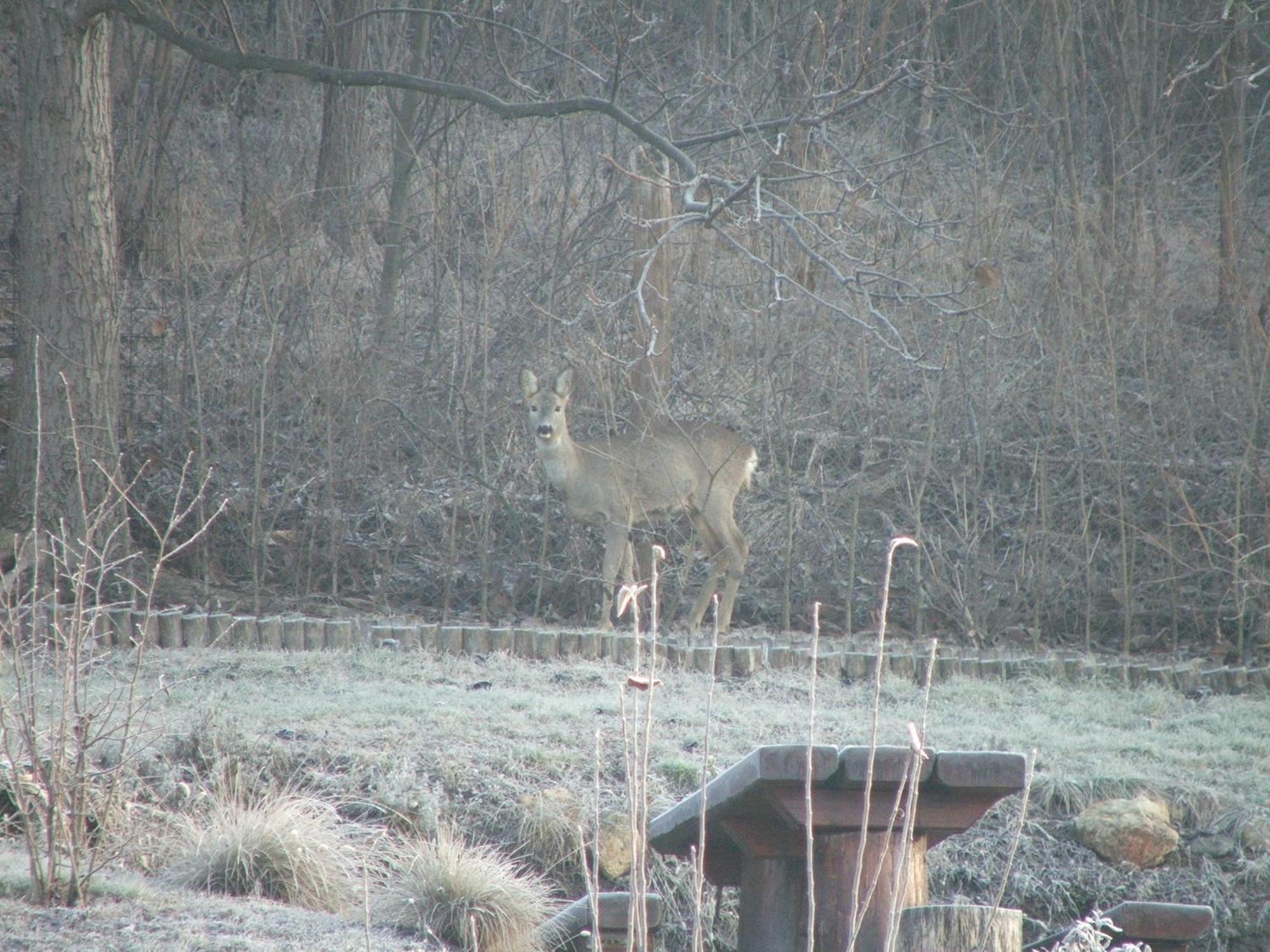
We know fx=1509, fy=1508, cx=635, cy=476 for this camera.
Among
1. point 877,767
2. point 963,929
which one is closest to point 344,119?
point 877,767

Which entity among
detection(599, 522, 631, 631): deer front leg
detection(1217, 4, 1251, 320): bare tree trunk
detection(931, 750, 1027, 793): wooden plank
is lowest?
detection(931, 750, 1027, 793): wooden plank

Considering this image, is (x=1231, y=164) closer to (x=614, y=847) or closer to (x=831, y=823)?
(x=614, y=847)

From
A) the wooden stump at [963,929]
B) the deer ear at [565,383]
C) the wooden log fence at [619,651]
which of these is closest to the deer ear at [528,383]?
the deer ear at [565,383]

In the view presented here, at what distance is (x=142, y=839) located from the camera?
4.71 meters

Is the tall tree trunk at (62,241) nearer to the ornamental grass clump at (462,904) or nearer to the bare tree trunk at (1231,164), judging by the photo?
the ornamental grass clump at (462,904)

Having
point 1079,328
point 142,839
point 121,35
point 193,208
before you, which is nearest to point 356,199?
point 193,208

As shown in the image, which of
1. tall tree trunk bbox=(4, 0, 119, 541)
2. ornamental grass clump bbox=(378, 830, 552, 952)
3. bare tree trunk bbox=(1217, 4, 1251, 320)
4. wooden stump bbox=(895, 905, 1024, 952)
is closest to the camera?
wooden stump bbox=(895, 905, 1024, 952)

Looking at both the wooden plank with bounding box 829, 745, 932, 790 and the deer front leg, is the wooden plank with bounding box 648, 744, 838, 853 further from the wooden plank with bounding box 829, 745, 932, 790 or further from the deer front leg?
the deer front leg

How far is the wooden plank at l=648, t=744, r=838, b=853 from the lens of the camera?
119 inches

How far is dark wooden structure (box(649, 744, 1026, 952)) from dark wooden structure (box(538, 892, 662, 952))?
260 mm

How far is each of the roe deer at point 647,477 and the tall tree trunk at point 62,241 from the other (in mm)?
2800

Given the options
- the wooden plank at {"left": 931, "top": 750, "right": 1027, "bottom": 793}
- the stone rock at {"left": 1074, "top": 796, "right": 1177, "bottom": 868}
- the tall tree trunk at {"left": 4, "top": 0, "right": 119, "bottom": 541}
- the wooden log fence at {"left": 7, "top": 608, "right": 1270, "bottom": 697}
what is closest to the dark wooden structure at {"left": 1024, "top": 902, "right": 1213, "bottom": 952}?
the wooden plank at {"left": 931, "top": 750, "right": 1027, "bottom": 793}

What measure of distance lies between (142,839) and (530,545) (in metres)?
6.66

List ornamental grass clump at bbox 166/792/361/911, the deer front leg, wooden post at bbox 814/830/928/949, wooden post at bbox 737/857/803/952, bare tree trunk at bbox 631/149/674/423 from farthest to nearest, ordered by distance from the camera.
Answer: bare tree trunk at bbox 631/149/674/423 < the deer front leg < ornamental grass clump at bbox 166/792/361/911 < wooden post at bbox 737/857/803/952 < wooden post at bbox 814/830/928/949
